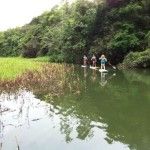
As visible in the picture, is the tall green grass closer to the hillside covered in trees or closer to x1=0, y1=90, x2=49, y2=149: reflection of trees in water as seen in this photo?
x1=0, y1=90, x2=49, y2=149: reflection of trees in water

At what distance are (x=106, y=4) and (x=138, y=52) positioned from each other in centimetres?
616

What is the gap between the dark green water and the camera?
9312mm

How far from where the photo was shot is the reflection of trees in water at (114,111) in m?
9.95

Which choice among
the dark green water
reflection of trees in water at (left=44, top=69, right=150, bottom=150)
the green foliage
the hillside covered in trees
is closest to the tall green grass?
the dark green water

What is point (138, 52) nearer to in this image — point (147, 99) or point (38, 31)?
point (147, 99)

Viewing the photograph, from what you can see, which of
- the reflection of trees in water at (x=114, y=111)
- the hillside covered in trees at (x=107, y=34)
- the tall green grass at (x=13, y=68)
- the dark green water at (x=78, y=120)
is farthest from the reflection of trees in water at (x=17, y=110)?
the hillside covered in trees at (x=107, y=34)

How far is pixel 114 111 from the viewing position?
1285cm

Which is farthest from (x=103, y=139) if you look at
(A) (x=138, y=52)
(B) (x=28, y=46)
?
(B) (x=28, y=46)

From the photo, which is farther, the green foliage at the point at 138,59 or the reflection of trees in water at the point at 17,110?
the green foliage at the point at 138,59

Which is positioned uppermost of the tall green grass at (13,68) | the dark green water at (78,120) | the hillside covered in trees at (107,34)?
the hillside covered in trees at (107,34)

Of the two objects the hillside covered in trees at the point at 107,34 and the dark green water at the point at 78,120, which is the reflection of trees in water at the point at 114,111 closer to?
the dark green water at the point at 78,120

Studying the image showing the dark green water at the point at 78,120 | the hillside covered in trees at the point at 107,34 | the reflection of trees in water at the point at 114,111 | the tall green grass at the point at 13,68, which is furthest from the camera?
the hillside covered in trees at the point at 107,34

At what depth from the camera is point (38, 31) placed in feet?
165

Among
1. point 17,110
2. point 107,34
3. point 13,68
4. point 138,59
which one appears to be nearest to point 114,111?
point 17,110
